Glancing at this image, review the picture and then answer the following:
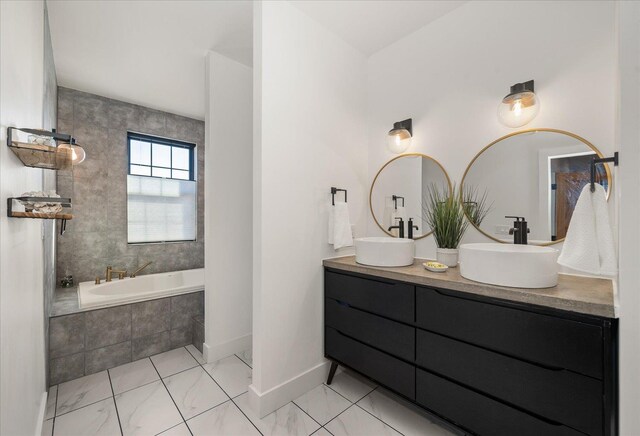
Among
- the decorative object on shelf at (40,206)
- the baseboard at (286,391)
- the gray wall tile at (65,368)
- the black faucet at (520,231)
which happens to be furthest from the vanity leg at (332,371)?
the gray wall tile at (65,368)

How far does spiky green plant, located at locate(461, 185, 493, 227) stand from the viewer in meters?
1.77

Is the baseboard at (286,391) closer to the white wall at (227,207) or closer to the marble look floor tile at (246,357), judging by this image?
the marble look floor tile at (246,357)

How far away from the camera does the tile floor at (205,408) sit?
158 centimetres

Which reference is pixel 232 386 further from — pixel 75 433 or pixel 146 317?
pixel 146 317

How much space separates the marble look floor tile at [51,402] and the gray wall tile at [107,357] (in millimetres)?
203

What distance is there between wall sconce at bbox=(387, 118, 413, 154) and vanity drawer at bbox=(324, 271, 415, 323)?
1114 mm

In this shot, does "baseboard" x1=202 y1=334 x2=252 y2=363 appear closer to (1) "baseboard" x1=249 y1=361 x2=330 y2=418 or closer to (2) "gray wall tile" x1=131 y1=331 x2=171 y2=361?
(2) "gray wall tile" x1=131 y1=331 x2=171 y2=361

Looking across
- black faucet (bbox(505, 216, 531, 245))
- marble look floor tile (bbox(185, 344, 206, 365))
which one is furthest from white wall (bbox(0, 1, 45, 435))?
black faucet (bbox(505, 216, 531, 245))

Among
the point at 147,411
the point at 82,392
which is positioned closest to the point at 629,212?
the point at 147,411

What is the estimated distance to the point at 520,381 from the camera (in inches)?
45.5

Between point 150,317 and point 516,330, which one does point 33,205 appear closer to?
point 150,317

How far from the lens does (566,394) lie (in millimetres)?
1054

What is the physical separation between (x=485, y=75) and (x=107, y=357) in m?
3.54

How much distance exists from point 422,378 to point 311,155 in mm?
1523
